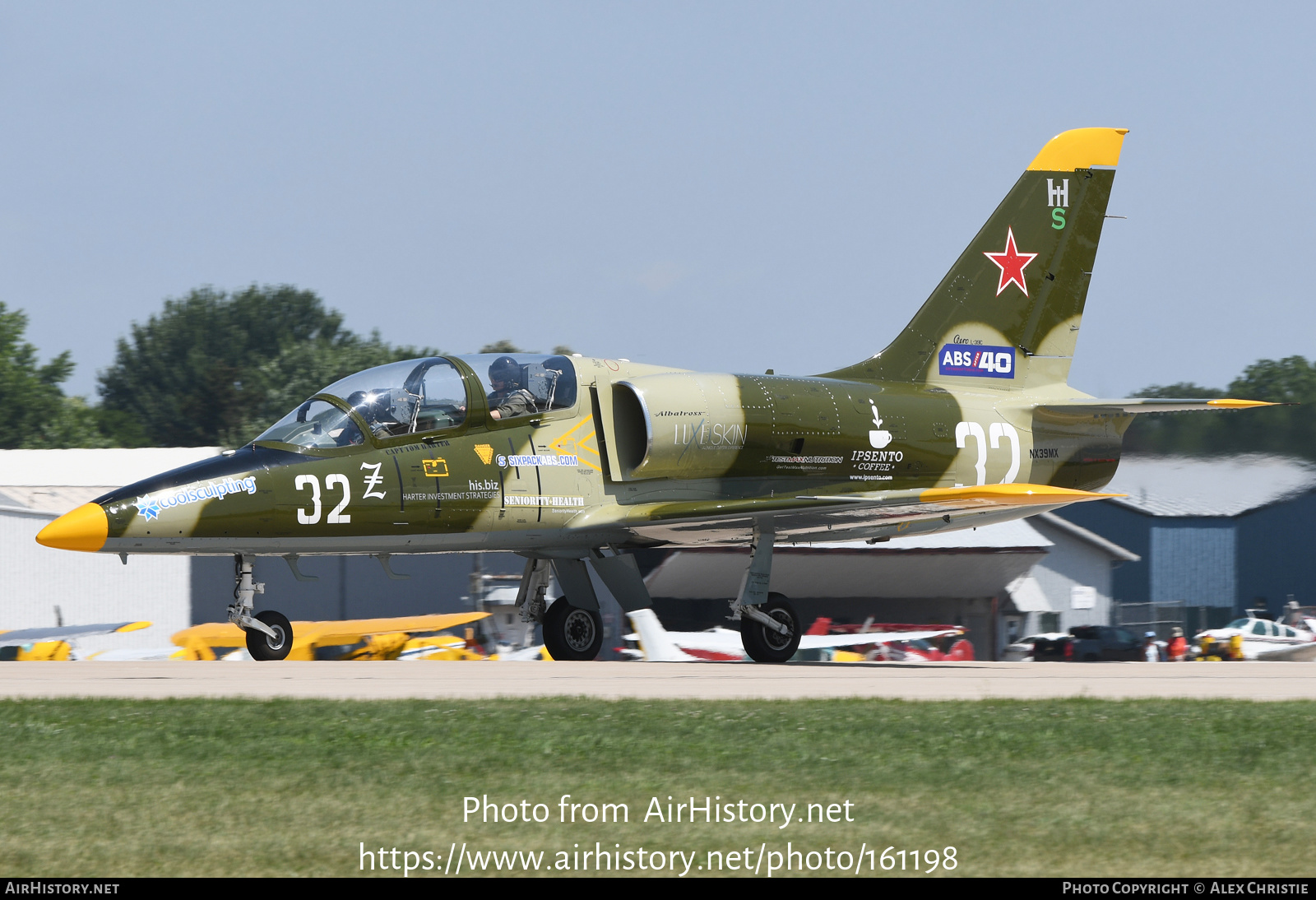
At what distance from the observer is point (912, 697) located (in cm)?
1023

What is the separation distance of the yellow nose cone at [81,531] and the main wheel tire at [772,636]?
6.30m

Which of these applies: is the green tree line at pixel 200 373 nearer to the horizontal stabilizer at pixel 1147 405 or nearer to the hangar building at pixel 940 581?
the hangar building at pixel 940 581

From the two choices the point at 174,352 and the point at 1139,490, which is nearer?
the point at 1139,490

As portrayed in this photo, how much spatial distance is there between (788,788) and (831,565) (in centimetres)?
2316

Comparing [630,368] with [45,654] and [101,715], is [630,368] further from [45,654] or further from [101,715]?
[45,654]

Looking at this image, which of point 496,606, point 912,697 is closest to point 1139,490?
point 496,606

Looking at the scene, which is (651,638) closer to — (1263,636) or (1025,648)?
(1025,648)

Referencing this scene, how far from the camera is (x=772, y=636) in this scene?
14.9 meters

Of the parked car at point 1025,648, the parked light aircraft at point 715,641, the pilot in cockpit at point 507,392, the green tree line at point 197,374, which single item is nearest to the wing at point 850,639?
the parked light aircraft at point 715,641

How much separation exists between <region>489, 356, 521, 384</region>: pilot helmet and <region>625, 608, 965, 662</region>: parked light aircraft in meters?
4.77

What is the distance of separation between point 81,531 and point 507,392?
4.13 meters

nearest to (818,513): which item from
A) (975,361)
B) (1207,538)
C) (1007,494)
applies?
(1007,494)

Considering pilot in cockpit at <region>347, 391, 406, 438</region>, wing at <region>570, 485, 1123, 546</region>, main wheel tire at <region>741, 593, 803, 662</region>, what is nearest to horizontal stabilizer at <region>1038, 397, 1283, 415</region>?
wing at <region>570, 485, 1123, 546</region>
